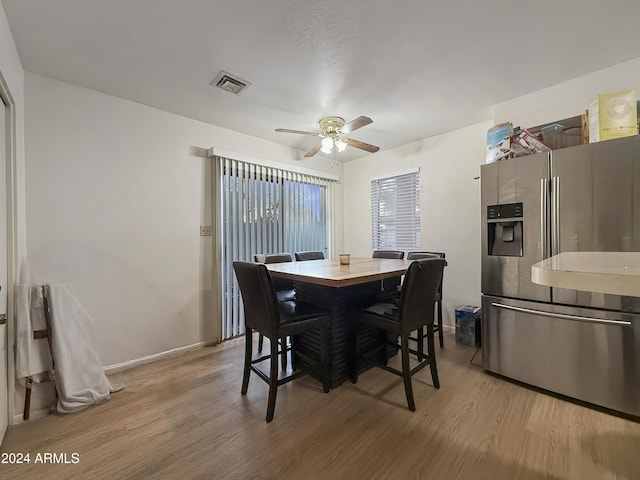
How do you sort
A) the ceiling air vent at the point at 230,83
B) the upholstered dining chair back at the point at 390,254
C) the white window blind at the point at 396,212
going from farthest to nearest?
the white window blind at the point at 396,212 → the upholstered dining chair back at the point at 390,254 → the ceiling air vent at the point at 230,83

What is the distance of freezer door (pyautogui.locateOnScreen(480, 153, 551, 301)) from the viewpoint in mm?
2045

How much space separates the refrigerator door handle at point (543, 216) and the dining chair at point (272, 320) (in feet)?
5.55

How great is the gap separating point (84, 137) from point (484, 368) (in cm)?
393

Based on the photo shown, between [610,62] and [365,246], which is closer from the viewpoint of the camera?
[610,62]

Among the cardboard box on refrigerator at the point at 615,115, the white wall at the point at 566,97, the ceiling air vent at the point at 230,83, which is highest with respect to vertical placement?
the ceiling air vent at the point at 230,83

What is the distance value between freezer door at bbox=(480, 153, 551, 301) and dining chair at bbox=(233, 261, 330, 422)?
1473 mm

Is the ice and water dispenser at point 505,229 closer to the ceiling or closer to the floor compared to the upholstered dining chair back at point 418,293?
closer to the ceiling

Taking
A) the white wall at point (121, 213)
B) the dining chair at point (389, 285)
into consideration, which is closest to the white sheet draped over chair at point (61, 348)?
Answer: the white wall at point (121, 213)

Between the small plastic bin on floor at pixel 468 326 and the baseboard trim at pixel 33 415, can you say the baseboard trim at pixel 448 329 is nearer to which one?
the small plastic bin on floor at pixel 468 326

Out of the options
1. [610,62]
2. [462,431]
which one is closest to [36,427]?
[462,431]

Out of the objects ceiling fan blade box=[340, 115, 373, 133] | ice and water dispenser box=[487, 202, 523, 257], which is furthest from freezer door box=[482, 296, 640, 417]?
ceiling fan blade box=[340, 115, 373, 133]

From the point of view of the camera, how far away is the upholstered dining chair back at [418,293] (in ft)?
5.82

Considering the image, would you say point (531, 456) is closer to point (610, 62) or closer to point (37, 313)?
point (610, 62)

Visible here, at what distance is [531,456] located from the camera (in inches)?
57.6
